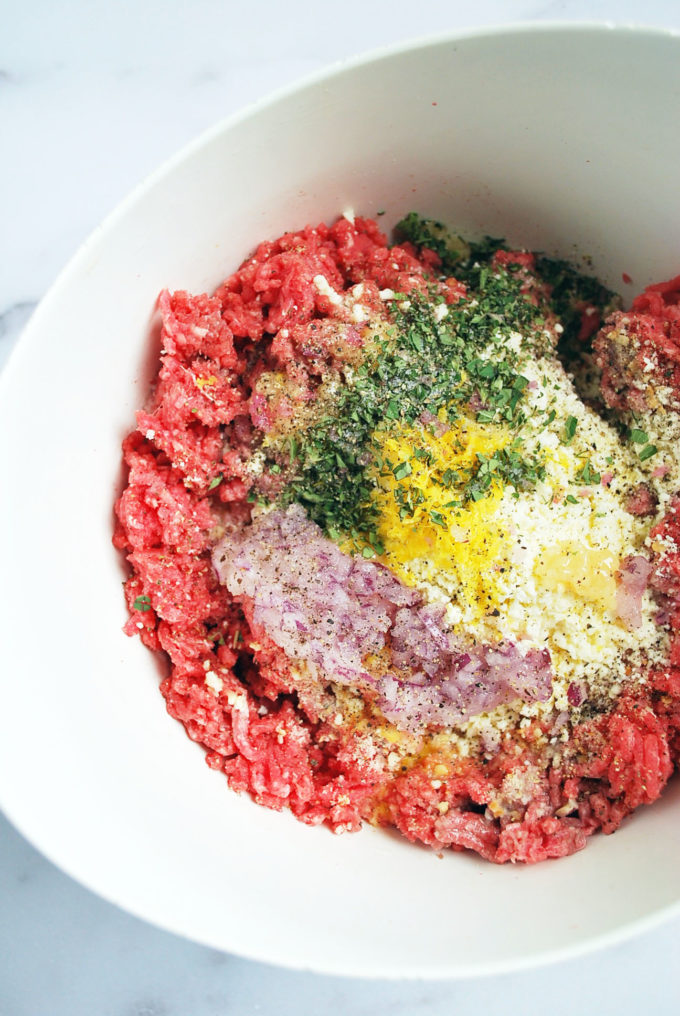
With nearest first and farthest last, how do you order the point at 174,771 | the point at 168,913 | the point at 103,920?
the point at 168,913 → the point at 174,771 → the point at 103,920

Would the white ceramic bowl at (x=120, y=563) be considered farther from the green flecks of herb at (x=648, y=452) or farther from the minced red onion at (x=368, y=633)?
the green flecks of herb at (x=648, y=452)

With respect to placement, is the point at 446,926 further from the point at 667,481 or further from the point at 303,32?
the point at 303,32

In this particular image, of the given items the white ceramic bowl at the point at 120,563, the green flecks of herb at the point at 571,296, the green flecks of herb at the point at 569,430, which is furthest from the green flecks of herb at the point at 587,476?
the white ceramic bowl at the point at 120,563

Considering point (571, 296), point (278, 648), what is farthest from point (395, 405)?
point (571, 296)

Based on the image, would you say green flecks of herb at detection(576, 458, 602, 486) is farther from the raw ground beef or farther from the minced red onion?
the minced red onion

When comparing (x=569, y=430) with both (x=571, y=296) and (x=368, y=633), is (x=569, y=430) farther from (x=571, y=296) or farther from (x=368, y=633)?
(x=368, y=633)

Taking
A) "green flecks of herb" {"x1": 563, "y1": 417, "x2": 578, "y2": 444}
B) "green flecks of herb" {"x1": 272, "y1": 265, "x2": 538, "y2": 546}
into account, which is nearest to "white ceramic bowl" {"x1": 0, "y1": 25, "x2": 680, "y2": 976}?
"green flecks of herb" {"x1": 272, "y1": 265, "x2": 538, "y2": 546}

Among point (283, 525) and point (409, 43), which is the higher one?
point (409, 43)

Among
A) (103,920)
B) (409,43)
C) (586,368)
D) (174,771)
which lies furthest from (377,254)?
(103,920)
